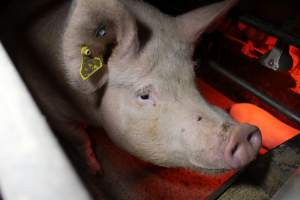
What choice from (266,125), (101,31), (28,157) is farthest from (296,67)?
(28,157)

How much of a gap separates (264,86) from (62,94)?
7.34 feet

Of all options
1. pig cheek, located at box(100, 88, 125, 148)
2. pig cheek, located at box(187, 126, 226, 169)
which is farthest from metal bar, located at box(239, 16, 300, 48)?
pig cheek, located at box(100, 88, 125, 148)

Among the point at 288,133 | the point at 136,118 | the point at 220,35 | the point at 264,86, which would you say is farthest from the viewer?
the point at 264,86

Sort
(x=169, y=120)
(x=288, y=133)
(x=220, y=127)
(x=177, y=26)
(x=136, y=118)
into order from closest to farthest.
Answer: (x=220, y=127) → (x=169, y=120) → (x=136, y=118) → (x=177, y=26) → (x=288, y=133)

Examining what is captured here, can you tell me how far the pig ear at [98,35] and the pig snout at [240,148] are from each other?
0.67 m

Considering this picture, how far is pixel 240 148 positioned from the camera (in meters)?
1.39

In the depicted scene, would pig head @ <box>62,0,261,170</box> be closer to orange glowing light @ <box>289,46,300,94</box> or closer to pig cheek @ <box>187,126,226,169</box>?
pig cheek @ <box>187,126,226,169</box>

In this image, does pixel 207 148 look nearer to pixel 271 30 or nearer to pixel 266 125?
pixel 271 30

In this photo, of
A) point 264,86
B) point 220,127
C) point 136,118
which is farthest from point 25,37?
point 264,86

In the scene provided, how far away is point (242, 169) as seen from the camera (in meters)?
1.58

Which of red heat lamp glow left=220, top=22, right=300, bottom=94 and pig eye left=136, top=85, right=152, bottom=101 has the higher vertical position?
pig eye left=136, top=85, right=152, bottom=101

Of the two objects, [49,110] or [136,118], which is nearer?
[136,118]

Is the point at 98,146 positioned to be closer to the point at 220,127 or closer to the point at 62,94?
the point at 62,94

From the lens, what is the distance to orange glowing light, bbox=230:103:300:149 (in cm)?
262
